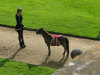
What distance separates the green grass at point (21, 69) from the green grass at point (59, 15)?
5.21m

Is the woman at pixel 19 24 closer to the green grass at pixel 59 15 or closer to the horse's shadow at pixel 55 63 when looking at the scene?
the horse's shadow at pixel 55 63

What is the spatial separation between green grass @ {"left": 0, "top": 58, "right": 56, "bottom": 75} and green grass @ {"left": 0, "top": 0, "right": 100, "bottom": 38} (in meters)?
5.21

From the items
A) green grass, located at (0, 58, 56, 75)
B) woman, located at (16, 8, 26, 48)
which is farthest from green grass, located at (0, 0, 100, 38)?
green grass, located at (0, 58, 56, 75)

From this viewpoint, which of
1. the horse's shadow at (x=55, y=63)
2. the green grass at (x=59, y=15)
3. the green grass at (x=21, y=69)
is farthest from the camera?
the green grass at (x=59, y=15)

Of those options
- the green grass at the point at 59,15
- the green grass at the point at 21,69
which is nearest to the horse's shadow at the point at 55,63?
the green grass at the point at 21,69

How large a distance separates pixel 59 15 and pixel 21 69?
377 inches

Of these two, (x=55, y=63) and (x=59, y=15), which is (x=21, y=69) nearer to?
(x=55, y=63)

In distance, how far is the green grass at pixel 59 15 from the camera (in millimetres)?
15367

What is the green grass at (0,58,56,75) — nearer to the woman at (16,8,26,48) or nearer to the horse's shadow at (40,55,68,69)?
the horse's shadow at (40,55,68,69)

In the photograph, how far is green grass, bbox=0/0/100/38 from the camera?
1537cm

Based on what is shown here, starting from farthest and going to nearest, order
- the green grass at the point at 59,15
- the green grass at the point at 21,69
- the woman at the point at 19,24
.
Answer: the green grass at the point at 59,15, the woman at the point at 19,24, the green grass at the point at 21,69

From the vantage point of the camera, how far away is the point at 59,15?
60.2 ft

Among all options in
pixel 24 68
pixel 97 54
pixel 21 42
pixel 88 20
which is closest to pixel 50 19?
pixel 88 20

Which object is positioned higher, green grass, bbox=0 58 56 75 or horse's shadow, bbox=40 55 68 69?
green grass, bbox=0 58 56 75
